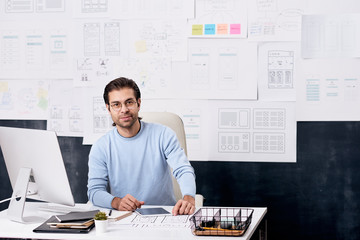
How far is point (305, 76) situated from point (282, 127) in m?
0.36

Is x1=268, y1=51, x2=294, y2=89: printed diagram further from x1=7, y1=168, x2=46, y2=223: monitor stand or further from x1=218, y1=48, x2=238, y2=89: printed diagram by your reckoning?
x1=7, y1=168, x2=46, y2=223: monitor stand

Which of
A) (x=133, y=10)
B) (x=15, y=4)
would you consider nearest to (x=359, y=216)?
(x=133, y=10)

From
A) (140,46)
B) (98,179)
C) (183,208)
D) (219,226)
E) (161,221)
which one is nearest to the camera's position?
(219,226)

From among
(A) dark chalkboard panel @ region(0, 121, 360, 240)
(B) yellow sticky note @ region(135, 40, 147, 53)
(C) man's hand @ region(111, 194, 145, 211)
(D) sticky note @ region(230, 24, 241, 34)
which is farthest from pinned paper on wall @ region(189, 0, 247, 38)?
(C) man's hand @ region(111, 194, 145, 211)

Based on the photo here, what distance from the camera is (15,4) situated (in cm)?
359

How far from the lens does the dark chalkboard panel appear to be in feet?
10.8

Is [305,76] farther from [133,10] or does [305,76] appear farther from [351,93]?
[133,10]

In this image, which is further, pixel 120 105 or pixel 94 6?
pixel 94 6

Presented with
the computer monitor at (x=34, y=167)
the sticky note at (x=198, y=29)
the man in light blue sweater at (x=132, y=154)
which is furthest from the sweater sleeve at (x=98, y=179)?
the sticky note at (x=198, y=29)

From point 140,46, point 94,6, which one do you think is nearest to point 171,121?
point 140,46

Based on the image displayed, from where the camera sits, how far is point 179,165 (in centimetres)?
254

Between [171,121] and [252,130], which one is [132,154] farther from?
[252,130]

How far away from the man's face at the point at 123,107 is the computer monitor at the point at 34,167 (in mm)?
518

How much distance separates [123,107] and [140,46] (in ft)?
3.24
